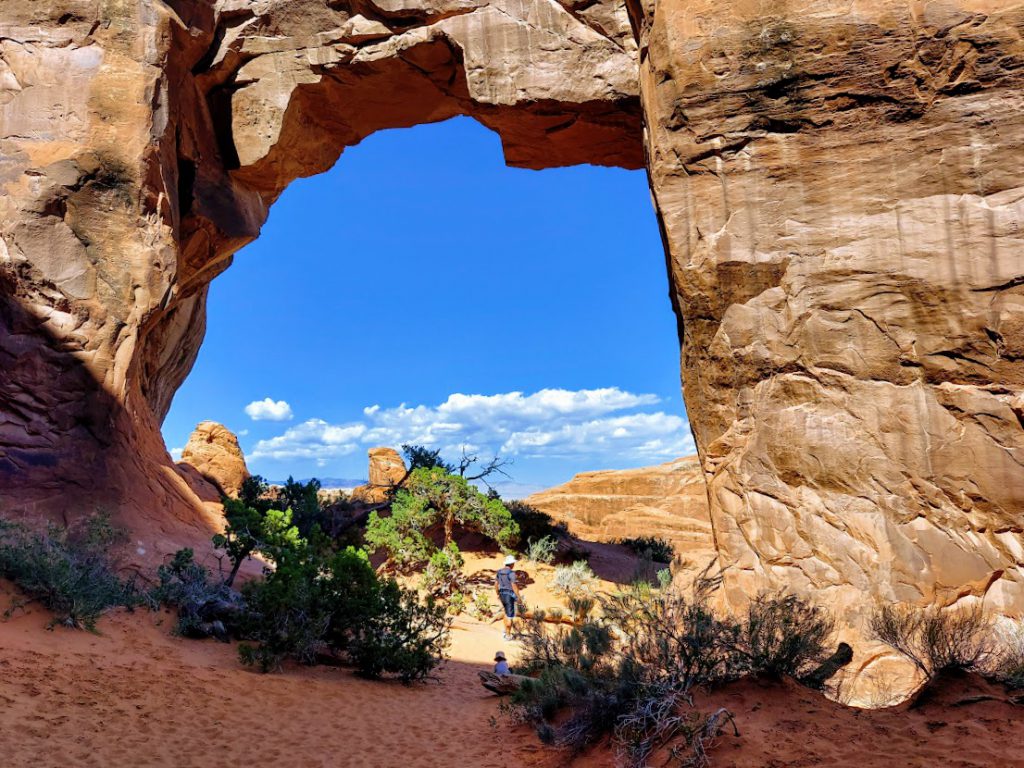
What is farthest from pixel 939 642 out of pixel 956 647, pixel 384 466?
pixel 384 466

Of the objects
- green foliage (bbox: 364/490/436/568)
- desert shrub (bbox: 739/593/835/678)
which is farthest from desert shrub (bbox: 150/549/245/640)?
desert shrub (bbox: 739/593/835/678)

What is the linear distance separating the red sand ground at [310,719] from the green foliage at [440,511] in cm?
617

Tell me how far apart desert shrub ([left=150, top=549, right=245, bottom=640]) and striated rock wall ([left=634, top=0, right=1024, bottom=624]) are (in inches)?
267

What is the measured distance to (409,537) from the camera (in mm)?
15023

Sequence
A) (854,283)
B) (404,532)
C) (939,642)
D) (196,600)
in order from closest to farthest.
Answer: (939,642) → (854,283) → (196,600) → (404,532)

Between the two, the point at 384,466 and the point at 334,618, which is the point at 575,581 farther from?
the point at 384,466

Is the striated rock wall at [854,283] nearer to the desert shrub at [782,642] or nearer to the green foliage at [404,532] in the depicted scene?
the desert shrub at [782,642]

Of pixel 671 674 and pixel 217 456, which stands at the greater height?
pixel 217 456

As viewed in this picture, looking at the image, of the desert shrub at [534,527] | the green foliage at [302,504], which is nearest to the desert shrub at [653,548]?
the desert shrub at [534,527]

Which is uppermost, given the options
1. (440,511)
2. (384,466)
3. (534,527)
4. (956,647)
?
(384,466)

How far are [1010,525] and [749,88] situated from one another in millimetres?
6220

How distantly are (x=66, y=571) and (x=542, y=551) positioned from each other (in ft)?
34.3

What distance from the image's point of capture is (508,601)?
482 inches

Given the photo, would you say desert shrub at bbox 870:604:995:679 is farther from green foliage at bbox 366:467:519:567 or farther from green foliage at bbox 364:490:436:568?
green foliage at bbox 366:467:519:567
